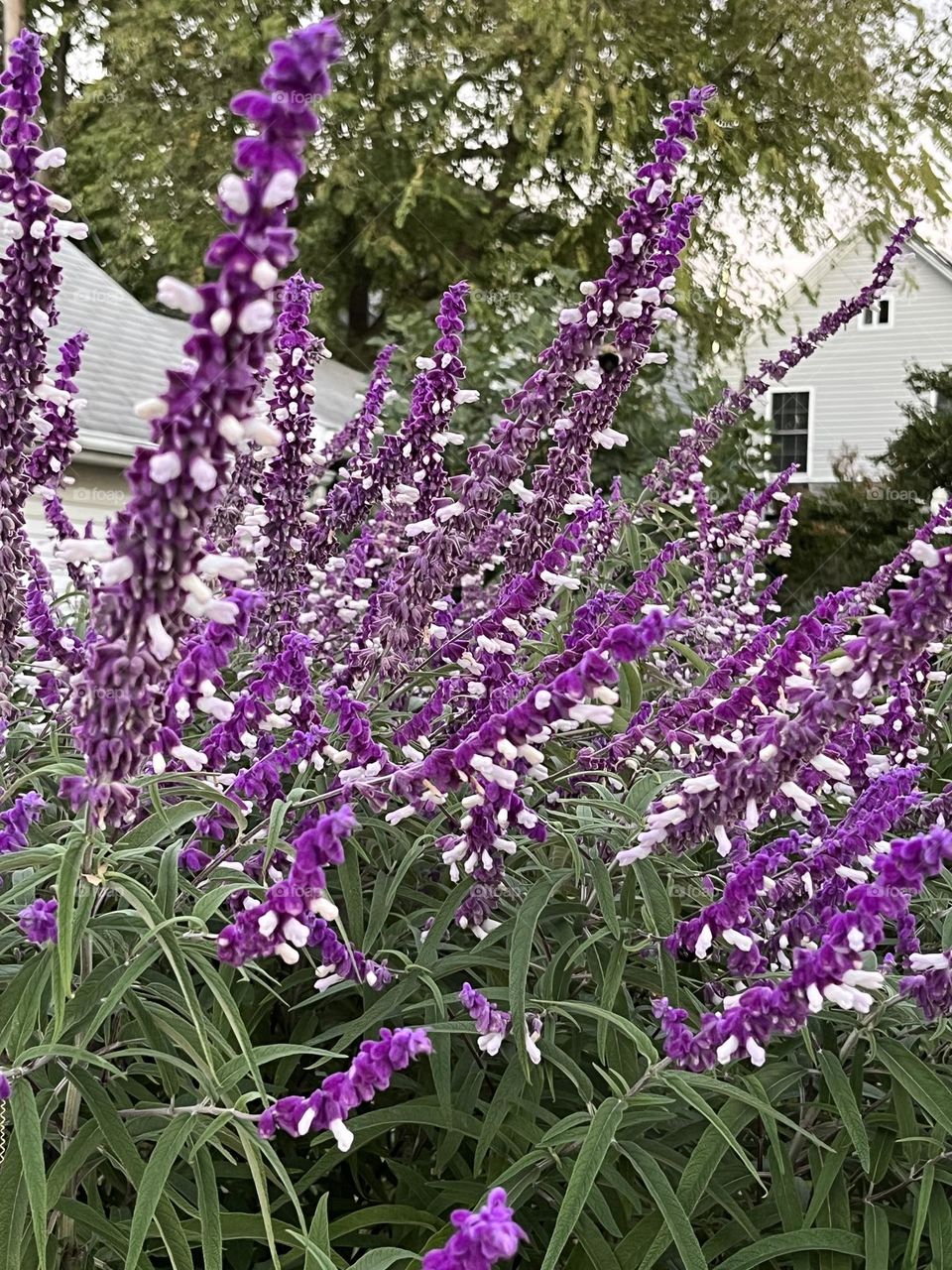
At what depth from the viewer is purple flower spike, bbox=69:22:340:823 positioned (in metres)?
1.12

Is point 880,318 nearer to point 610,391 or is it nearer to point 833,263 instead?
point 833,263

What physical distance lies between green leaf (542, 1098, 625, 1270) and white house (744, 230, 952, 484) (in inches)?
1053

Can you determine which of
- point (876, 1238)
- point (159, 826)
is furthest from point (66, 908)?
point (876, 1238)

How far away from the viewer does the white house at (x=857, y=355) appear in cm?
2794

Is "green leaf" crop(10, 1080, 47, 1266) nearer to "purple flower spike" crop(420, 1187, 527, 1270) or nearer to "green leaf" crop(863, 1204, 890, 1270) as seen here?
"purple flower spike" crop(420, 1187, 527, 1270)

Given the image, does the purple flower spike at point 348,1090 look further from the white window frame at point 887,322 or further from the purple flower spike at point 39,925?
the white window frame at point 887,322

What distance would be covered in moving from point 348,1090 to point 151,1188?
0.94 ft

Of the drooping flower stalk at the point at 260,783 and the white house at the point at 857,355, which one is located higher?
the white house at the point at 857,355

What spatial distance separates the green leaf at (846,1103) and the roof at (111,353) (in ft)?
32.3

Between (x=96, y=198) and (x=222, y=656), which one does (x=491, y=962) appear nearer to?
(x=222, y=656)

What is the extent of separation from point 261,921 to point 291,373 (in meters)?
1.79

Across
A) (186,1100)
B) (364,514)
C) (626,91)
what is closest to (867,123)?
(626,91)

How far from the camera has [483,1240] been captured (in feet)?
3.55

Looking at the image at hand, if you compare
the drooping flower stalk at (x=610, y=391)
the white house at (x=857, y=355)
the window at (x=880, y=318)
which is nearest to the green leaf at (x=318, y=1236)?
the drooping flower stalk at (x=610, y=391)
